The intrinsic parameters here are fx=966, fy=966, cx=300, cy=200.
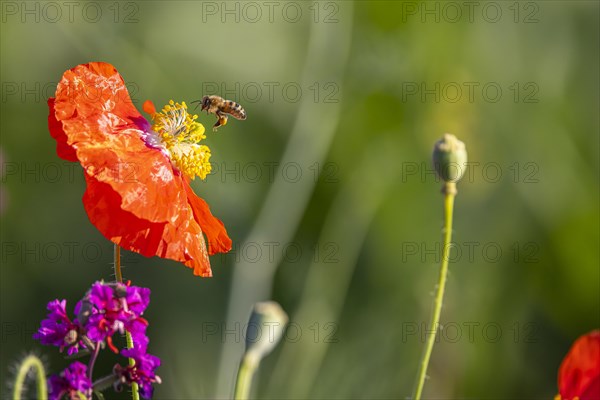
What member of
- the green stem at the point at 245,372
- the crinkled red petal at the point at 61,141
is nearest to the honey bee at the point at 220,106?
the crinkled red petal at the point at 61,141

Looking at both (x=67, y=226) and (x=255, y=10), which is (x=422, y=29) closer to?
(x=255, y=10)

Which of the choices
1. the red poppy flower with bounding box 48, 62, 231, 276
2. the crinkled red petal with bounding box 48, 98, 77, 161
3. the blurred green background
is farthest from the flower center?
the blurred green background

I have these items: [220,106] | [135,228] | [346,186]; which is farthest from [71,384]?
[346,186]

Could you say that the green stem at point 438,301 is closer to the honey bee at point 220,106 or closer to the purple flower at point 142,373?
the purple flower at point 142,373

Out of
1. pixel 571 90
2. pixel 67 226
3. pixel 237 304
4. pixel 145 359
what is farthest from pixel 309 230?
pixel 145 359

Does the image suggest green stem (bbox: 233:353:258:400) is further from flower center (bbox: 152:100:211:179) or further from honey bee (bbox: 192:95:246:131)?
honey bee (bbox: 192:95:246:131)

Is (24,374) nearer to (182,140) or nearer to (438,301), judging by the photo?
(438,301)
